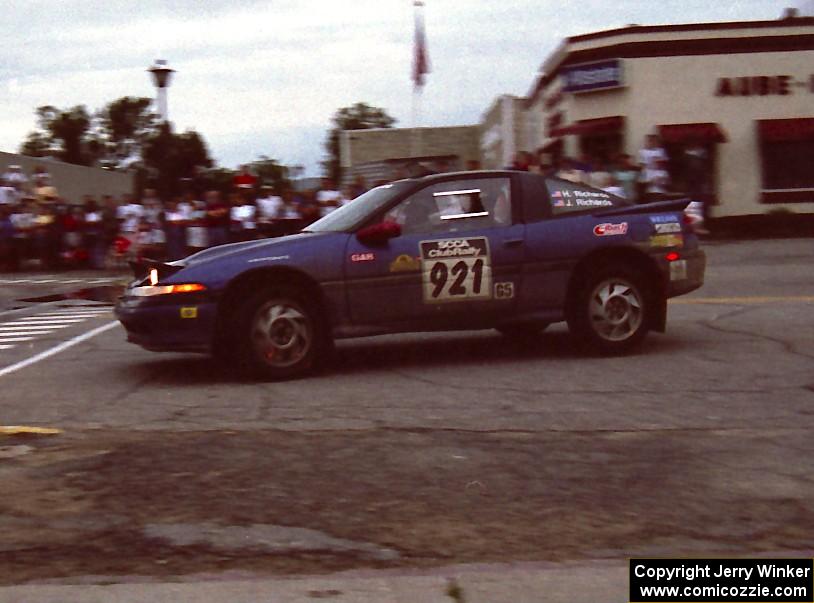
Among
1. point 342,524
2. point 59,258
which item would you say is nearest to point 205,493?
point 342,524

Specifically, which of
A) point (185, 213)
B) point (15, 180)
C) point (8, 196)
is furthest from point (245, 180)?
point (15, 180)

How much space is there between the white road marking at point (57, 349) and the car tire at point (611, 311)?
4684 millimetres

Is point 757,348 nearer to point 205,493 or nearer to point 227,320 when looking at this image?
point 227,320

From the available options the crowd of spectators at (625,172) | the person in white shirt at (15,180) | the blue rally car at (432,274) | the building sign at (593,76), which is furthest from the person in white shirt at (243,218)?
Answer: the building sign at (593,76)

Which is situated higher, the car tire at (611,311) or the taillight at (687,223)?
the taillight at (687,223)

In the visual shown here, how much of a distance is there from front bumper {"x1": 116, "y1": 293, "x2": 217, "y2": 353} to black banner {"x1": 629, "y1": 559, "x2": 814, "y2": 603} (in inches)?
202

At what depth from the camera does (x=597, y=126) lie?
31.5m

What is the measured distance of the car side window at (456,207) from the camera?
31.9 feet

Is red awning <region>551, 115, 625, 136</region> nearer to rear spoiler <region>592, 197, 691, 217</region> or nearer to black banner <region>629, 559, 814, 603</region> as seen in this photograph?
rear spoiler <region>592, 197, 691, 217</region>

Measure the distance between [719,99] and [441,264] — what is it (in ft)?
77.0

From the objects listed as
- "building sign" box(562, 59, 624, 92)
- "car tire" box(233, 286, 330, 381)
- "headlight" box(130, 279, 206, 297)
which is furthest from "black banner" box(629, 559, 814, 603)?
"building sign" box(562, 59, 624, 92)

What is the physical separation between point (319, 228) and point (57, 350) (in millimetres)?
3248

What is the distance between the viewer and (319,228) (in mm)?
10070

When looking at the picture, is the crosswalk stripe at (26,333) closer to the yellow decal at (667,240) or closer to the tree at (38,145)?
the yellow decal at (667,240)
